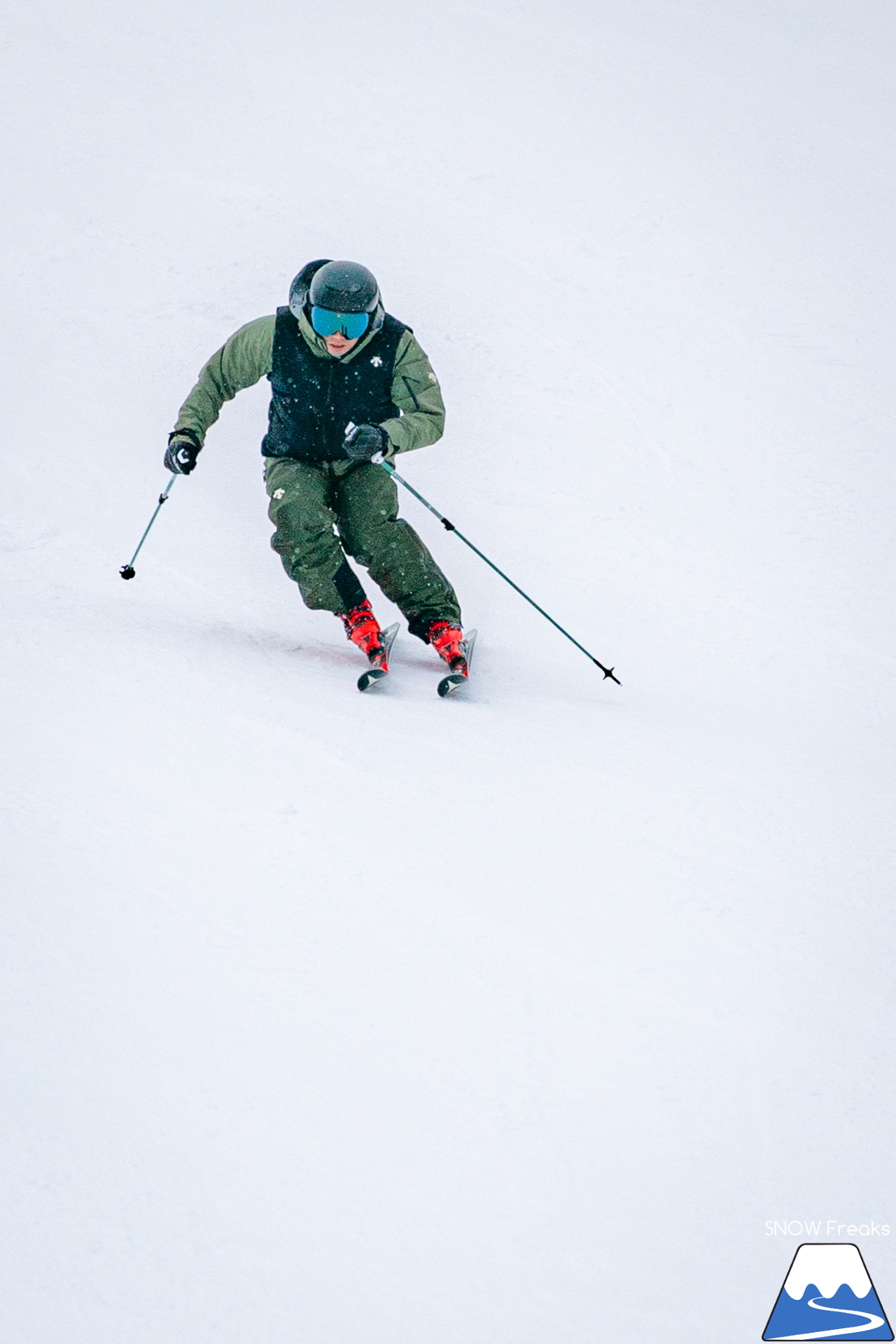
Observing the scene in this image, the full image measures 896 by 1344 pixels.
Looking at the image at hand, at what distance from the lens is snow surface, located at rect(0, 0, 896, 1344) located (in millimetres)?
1969

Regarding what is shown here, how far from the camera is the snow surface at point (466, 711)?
6.46ft

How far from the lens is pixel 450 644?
3.87 meters

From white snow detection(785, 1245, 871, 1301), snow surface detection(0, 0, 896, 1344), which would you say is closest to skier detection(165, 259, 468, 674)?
snow surface detection(0, 0, 896, 1344)

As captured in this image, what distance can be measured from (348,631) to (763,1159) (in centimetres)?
231

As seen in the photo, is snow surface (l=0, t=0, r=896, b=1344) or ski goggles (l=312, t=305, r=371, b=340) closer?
snow surface (l=0, t=0, r=896, b=1344)

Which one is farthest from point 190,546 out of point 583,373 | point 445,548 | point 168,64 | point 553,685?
point 168,64

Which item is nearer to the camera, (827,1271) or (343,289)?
(827,1271)

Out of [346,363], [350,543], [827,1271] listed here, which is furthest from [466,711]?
[827,1271]

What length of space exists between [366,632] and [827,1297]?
96.5 inches

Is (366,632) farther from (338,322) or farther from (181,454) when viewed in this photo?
(338,322)

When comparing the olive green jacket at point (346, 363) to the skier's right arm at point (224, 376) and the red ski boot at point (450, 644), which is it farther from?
the red ski boot at point (450, 644)

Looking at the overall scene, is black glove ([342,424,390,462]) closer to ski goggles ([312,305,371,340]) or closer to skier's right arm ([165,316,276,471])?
ski goggles ([312,305,371,340])

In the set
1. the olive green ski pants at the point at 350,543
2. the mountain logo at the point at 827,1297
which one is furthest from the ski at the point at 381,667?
the mountain logo at the point at 827,1297

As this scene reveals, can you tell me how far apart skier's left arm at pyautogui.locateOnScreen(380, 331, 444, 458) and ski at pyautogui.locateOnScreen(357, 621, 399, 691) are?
2.19 ft
